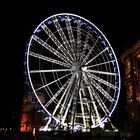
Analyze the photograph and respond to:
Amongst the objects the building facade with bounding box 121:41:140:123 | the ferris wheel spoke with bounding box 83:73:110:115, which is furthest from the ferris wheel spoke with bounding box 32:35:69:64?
the building facade with bounding box 121:41:140:123

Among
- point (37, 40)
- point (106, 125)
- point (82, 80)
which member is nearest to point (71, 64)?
point (82, 80)

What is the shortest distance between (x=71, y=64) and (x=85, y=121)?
7505 millimetres

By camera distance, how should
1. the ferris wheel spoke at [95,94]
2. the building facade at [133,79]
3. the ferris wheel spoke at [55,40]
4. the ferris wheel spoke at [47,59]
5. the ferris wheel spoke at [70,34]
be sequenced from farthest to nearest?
the building facade at [133,79]
the ferris wheel spoke at [70,34]
the ferris wheel spoke at [95,94]
the ferris wheel spoke at [55,40]
the ferris wheel spoke at [47,59]

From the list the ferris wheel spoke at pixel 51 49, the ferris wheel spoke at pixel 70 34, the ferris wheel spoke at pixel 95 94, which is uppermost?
the ferris wheel spoke at pixel 70 34

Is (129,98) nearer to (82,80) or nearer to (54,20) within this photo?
(82,80)

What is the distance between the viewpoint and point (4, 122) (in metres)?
54.2

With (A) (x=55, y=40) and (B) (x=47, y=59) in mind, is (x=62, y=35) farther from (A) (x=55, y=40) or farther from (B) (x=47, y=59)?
(B) (x=47, y=59)

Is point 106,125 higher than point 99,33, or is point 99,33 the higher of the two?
point 99,33

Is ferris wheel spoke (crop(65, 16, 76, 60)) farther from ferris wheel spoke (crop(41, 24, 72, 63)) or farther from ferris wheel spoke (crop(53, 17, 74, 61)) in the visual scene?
ferris wheel spoke (crop(41, 24, 72, 63))

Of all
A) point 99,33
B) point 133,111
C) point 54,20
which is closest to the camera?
point 54,20

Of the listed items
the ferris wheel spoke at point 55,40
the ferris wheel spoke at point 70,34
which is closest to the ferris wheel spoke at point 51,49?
the ferris wheel spoke at point 55,40

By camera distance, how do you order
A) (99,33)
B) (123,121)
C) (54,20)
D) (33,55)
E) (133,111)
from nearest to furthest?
(33,55) → (54,20) → (99,33) → (133,111) → (123,121)

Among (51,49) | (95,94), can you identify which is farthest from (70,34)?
(95,94)

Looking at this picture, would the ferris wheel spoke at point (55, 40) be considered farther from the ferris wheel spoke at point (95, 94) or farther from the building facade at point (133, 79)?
the building facade at point (133, 79)
